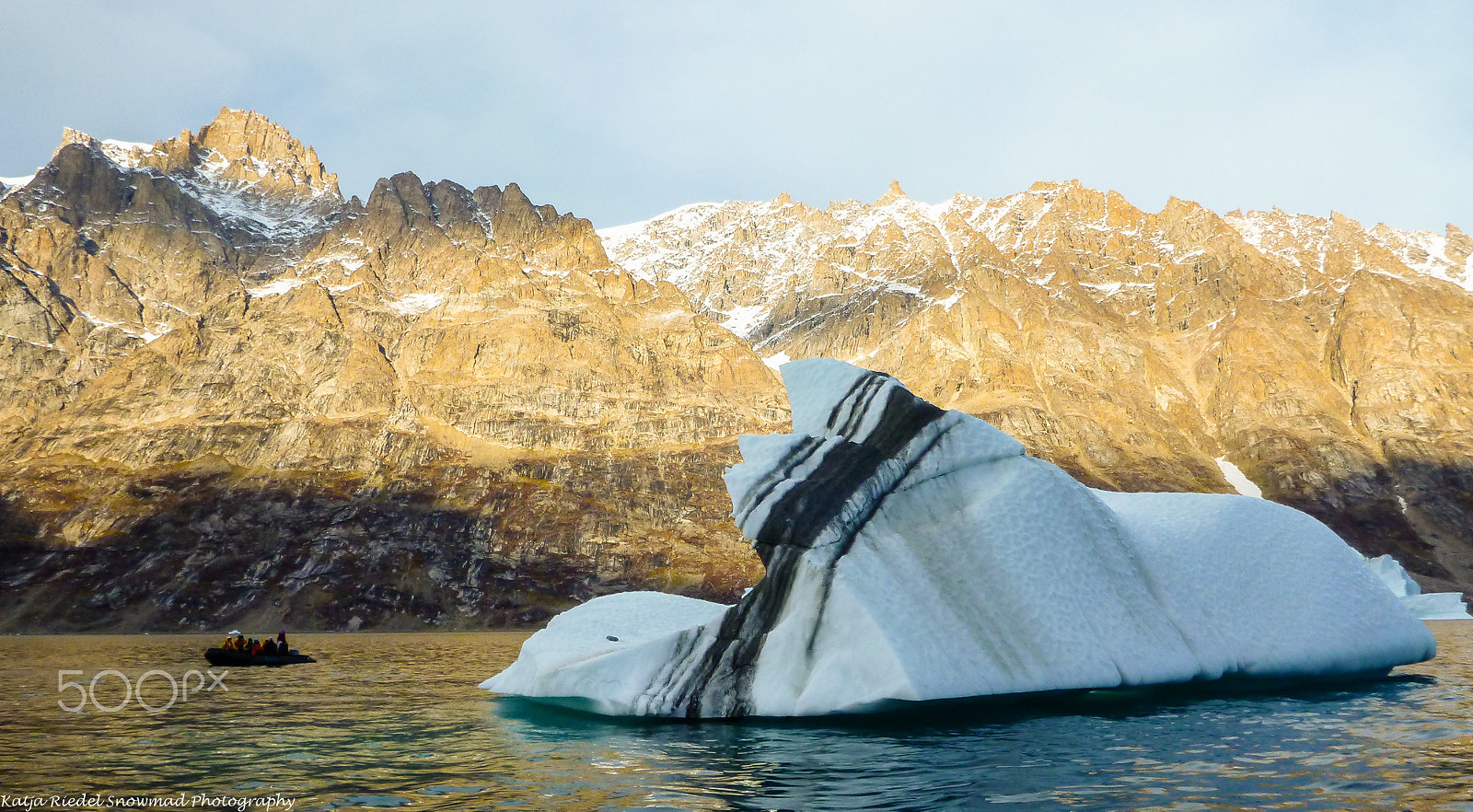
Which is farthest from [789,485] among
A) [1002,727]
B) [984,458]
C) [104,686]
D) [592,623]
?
[104,686]

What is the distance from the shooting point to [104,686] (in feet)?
152

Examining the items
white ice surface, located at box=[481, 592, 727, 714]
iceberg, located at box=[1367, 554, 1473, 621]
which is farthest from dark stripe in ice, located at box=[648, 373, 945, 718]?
iceberg, located at box=[1367, 554, 1473, 621]

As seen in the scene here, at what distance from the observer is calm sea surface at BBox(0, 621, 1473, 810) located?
53.9ft

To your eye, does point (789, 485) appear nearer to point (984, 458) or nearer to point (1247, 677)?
point (984, 458)

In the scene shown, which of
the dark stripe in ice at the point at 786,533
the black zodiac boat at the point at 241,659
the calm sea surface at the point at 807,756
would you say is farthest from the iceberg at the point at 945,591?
the black zodiac boat at the point at 241,659

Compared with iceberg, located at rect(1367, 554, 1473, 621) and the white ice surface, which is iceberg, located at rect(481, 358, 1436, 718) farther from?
iceberg, located at rect(1367, 554, 1473, 621)

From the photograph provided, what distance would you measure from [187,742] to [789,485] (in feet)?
54.6

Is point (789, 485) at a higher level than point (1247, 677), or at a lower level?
higher

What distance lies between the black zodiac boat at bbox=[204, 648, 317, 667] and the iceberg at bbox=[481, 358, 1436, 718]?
39.5 m

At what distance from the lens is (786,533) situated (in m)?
25.4

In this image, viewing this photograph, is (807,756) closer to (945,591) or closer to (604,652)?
(945,591)

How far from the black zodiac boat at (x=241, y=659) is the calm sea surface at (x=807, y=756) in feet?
93.2

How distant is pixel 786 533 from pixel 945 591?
4.32 metres

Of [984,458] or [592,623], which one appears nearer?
[984,458]
